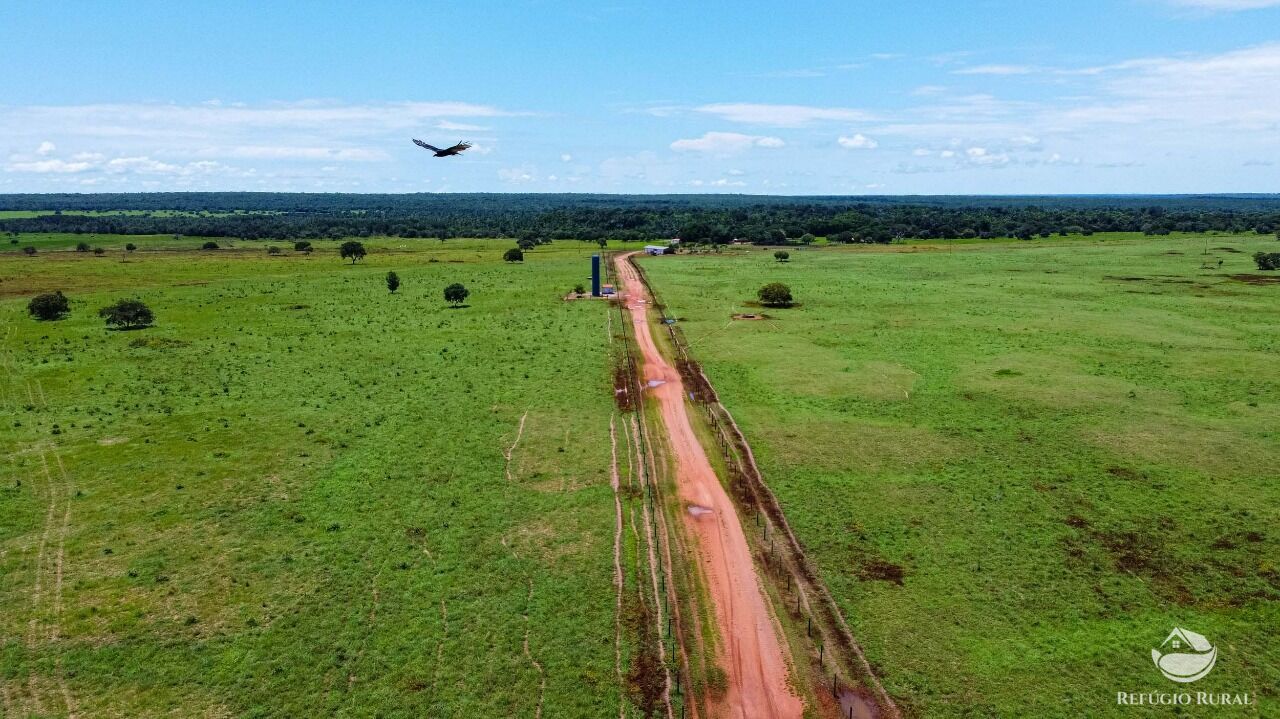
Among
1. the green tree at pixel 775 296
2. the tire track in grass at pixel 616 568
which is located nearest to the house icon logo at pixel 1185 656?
the tire track in grass at pixel 616 568

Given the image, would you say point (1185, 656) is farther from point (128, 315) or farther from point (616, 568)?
point (128, 315)

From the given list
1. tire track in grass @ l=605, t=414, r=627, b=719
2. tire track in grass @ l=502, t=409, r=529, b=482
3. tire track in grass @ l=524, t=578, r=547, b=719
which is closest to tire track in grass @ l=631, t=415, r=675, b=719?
tire track in grass @ l=605, t=414, r=627, b=719

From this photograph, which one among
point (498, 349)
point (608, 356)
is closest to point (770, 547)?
point (608, 356)

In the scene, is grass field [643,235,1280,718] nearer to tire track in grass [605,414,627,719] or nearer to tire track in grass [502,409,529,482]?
tire track in grass [605,414,627,719]

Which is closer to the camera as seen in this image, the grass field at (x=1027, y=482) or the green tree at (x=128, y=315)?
the grass field at (x=1027, y=482)

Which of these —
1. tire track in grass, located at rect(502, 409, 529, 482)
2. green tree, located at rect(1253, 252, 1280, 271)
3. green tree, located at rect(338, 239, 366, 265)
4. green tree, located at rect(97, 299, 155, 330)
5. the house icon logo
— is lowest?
the house icon logo

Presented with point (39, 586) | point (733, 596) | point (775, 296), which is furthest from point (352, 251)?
point (733, 596)

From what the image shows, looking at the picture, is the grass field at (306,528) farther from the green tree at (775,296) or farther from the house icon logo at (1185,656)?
the green tree at (775,296)
